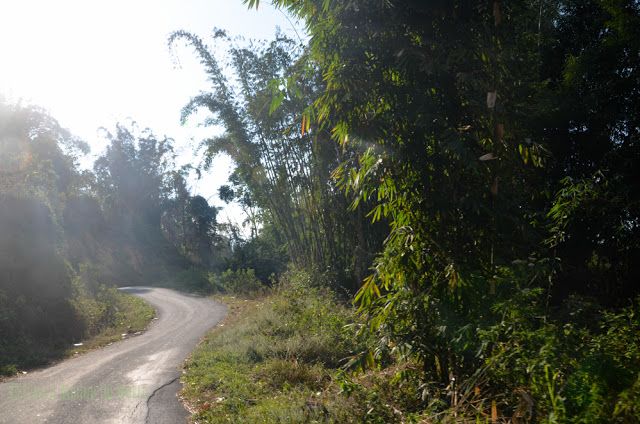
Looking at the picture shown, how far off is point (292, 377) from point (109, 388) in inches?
113

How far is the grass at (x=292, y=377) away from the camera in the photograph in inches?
204

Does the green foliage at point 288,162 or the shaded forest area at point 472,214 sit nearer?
the shaded forest area at point 472,214

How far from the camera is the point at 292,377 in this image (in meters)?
7.79

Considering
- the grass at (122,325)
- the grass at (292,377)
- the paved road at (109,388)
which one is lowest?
the grass at (292,377)

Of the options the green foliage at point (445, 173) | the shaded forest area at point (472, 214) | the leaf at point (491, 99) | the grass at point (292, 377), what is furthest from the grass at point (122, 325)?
the leaf at point (491, 99)

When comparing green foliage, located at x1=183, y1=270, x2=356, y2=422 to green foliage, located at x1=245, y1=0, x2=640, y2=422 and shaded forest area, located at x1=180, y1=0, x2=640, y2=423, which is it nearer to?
shaded forest area, located at x1=180, y1=0, x2=640, y2=423

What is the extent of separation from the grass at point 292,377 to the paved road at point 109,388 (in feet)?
1.33

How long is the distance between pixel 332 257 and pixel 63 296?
786 cm

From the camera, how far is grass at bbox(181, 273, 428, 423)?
204 inches

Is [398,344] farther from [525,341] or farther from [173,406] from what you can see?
[173,406]

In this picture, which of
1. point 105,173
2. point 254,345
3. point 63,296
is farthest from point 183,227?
point 254,345

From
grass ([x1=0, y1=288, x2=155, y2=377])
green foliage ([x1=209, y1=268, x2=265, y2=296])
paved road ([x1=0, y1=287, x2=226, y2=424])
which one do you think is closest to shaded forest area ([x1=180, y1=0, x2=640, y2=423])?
paved road ([x1=0, y1=287, x2=226, y2=424])

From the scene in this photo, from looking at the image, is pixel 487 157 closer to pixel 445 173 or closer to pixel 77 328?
pixel 445 173

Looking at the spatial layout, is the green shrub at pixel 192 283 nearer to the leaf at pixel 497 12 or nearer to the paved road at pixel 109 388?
the paved road at pixel 109 388
